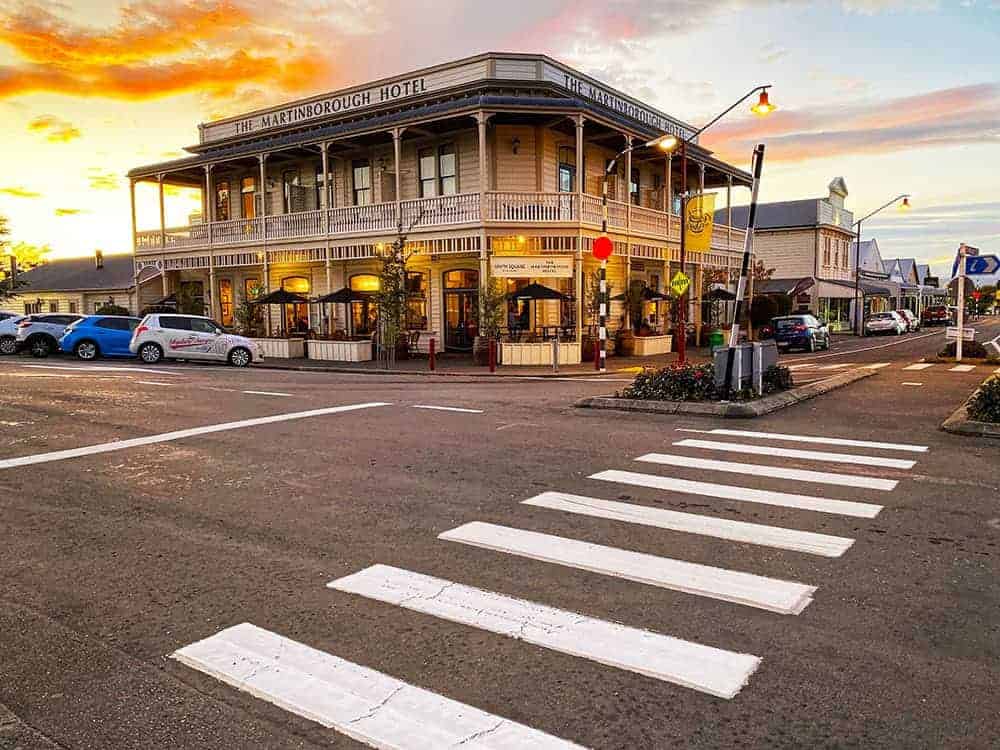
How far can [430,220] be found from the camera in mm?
26062

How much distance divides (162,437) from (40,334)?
21858mm

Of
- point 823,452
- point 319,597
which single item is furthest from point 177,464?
point 823,452

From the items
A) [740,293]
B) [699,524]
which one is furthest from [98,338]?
[699,524]

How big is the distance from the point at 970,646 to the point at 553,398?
1073 cm

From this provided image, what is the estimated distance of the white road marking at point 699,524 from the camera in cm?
549

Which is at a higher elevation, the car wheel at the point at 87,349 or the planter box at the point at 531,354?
the car wheel at the point at 87,349

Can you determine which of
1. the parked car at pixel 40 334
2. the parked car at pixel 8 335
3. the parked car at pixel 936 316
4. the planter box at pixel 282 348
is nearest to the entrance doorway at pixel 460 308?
the planter box at pixel 282 348

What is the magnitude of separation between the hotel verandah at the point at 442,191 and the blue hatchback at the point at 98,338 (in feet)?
21.7

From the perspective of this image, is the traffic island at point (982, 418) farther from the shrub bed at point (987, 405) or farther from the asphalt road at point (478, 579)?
the asphalt road at point (478, 579)

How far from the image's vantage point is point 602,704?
131 inches

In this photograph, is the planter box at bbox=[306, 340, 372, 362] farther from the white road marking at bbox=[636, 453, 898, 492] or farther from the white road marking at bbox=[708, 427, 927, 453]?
the white road marking at bbox=[636, 453, 898, 492]

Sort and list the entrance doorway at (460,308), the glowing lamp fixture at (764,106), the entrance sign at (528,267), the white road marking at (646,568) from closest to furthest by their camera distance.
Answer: the white road marking at (646,568) → the glowing lamp fixture at (764,106) → the entrance sign at (528,267) → the entrance doorway at (460,308)

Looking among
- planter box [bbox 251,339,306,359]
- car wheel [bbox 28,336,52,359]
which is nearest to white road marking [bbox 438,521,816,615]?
planter box [bbox 251,339,306,359]

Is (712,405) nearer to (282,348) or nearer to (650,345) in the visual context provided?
(650,345)
